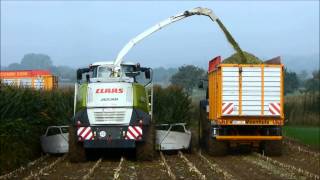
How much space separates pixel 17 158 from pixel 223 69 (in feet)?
22.3

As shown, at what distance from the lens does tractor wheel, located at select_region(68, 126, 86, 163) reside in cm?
1975

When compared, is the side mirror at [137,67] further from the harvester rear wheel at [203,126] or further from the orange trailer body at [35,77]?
the orange trailer body at [35,77]

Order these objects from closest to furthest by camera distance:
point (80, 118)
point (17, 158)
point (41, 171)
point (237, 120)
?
1. point (41, 171)
2. point (17, 158)
3. point (80, 118)
4. point (237, 120)

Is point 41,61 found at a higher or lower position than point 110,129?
higher

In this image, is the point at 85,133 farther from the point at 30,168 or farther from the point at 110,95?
the point at 30,168

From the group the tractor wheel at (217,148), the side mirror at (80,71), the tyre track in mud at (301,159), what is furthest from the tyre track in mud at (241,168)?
the side mirror at (80,71)

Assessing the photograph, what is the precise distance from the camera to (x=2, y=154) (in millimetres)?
17453

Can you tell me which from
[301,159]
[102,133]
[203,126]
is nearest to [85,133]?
[102,133]

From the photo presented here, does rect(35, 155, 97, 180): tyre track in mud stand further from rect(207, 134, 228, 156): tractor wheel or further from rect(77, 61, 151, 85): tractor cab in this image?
rect(207, 134, 228, 156): tractor wheel

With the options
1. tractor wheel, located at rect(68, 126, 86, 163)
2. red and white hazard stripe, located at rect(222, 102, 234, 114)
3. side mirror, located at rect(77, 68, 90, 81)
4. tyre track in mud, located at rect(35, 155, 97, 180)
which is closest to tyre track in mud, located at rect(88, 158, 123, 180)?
tyre track in mud, located at rect(35, 155, 97, 180)

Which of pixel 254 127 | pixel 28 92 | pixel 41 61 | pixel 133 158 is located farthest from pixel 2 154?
pixel 41 61

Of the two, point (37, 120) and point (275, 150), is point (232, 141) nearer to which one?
point (275, 150)

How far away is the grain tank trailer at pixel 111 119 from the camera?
19453mm

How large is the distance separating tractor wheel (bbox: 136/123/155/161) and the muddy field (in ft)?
0.88
